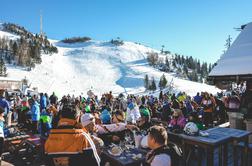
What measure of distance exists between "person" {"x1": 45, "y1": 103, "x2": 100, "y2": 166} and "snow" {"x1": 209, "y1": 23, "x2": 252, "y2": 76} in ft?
16.4

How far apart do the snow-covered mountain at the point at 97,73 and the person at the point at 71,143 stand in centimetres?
4873

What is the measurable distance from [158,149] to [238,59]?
5.46 metres

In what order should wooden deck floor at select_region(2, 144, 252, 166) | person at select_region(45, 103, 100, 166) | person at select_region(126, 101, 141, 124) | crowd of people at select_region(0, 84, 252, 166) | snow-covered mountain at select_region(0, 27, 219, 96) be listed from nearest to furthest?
1. crowd of people at select_region(0, 84, 252, 166)
2. person at select_region(45, 103, 100, 166)
3. wooden deck floor at select_region(2, 144, 252, 166)
4. person at select_region(126, 101, 141, 124)
5. snow-covered mountain at select_region(0, 27, 219, 96)

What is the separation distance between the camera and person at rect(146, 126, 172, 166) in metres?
2.46

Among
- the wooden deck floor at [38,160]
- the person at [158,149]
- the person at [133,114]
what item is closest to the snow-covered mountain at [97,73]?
the person at [133,114]

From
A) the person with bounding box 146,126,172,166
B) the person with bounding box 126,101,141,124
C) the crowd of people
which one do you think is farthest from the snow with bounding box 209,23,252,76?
the person with bounding box 146,126,172,166

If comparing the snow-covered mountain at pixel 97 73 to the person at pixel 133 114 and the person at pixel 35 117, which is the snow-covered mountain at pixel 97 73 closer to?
the person at pixel 35 117

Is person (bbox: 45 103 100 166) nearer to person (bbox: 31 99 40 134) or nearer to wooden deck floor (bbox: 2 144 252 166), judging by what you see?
wooden deck floor (bbox: 2 144 252 166)

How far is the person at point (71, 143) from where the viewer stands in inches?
109

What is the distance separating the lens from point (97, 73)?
87125 millimetres

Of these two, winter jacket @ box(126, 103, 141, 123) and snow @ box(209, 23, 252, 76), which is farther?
winter jacket @ box(126, 103, 141, 123)

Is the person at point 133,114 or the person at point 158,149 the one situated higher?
the person at point 158,149

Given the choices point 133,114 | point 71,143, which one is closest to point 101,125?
point 71,143

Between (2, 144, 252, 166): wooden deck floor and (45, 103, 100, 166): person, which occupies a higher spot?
(45, 103, 100, 166): person
